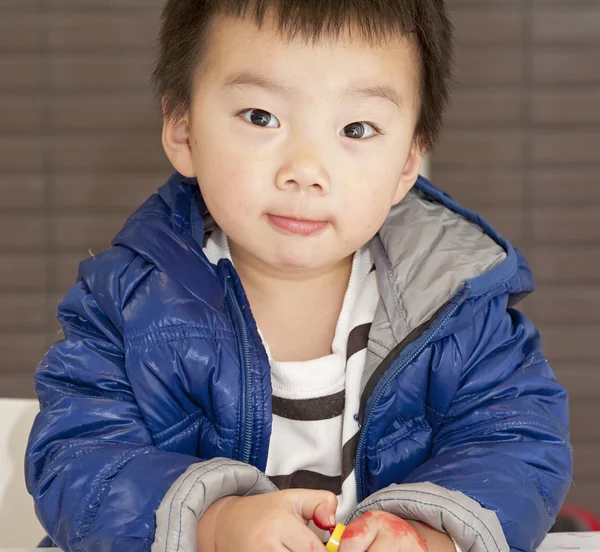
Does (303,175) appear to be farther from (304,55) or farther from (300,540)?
(300,540)

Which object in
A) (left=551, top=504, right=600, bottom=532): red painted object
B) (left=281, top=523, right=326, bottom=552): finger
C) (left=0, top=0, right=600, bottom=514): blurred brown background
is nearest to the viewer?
(left=281, top=523, right=326, bottom=552): finger

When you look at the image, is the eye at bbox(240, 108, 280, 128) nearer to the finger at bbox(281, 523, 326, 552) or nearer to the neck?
the neck

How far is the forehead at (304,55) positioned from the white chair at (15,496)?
21.5 inches

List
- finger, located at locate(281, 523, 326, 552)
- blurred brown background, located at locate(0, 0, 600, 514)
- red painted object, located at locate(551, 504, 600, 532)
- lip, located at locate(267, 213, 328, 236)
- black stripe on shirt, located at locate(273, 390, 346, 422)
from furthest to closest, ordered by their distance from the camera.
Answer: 1. blurred brown background, located at locate(0, 0, 600, 514)
2. red painted object, located at locate(551, 504, 600, 532)
3. black stripe on shirt, located at locate(273, 390, 346, 422)
4. lip, located at locate(267, 213, 328, 236)
5. finger, located at locate(281, 523, 326, 552)

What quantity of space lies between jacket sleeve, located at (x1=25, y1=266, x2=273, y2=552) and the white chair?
0.22 meters

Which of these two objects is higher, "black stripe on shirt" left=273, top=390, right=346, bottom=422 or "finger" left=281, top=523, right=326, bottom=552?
"finger" left=281, top=523, right=326, bottom=552

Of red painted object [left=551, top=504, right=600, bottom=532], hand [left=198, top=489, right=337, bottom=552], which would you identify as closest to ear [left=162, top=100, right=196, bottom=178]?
hand [left=198, top=489, right=337, bottom=552]

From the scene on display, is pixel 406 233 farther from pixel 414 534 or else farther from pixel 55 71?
pixel 55 71

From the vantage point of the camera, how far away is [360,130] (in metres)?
1.07

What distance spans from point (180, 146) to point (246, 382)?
0.32 metres

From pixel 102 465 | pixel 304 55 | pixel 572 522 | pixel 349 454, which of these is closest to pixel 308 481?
pixel 349 454

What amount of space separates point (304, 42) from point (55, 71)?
1448mm

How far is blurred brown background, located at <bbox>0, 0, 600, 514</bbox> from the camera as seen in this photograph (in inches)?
90.6

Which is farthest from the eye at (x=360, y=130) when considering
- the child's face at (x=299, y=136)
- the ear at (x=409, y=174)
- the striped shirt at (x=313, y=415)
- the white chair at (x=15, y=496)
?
the white chair at (x=15, y=496)
